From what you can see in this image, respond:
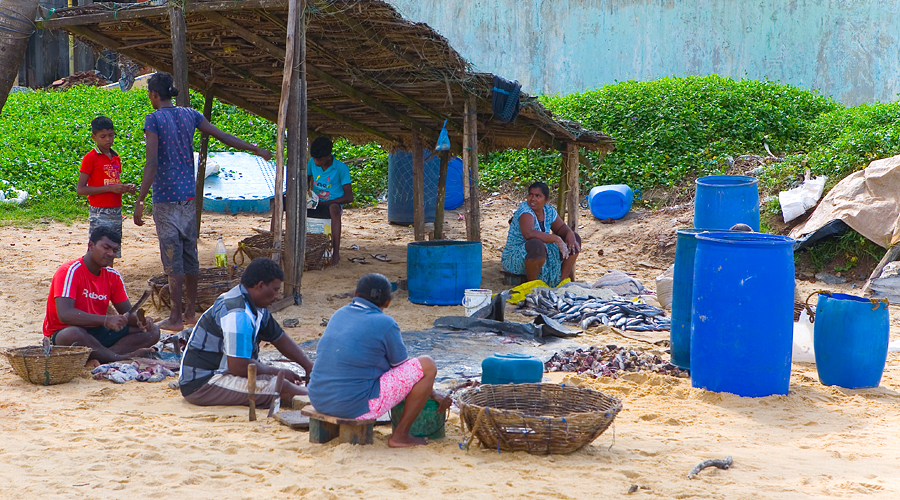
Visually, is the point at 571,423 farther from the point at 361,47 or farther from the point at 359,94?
the point at 359,94

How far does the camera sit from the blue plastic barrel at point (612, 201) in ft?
41.0

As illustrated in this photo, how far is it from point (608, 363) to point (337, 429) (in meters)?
2.39

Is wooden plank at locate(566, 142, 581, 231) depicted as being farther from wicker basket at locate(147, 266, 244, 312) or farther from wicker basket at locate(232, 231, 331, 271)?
wicker basket at locate(147, 266, 244, 312)

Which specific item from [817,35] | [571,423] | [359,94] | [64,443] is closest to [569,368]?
[571,423]

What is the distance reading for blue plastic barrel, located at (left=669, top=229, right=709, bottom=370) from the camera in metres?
5.46

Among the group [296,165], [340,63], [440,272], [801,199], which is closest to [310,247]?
[440,272]

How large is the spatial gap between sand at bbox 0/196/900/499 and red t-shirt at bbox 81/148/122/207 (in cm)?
143

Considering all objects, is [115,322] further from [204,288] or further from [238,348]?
[204,288]

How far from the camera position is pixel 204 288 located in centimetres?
681

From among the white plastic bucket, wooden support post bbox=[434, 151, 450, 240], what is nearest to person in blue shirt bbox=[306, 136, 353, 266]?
wooden support post bbox=[434, 151, 450, 240]

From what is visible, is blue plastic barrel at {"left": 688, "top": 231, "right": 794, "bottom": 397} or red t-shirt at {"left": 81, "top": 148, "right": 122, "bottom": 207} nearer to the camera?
blue plastic barrel at {"left": 688, "top": 231, "right": 794, "bottom": 397}

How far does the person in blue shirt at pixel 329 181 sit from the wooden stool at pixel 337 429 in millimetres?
5456

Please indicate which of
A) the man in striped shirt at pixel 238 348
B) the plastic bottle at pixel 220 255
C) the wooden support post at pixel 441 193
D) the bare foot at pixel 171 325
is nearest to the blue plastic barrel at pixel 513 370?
the man in striped shirt at pixel 238 348

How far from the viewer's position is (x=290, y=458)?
12.1 ft
